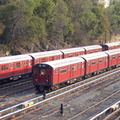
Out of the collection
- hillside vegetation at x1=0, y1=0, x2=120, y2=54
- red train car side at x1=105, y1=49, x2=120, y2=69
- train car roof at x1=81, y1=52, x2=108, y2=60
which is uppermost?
hillside vegetation at x1=0, y1=0, x2=120, y2=54

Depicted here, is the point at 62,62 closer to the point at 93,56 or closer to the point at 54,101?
the point at 54,101

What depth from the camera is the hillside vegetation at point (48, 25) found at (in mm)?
43406

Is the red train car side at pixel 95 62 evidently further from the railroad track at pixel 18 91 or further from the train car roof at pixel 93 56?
the railroad track at pixel 18 91

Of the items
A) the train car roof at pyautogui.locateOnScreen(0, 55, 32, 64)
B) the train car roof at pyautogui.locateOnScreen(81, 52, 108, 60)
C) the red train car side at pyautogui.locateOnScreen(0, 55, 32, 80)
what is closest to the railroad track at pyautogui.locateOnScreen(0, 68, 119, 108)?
the red train car side at pyautogui.locateOnScreen(0, 55, 32, 80)

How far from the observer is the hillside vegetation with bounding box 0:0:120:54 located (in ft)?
142

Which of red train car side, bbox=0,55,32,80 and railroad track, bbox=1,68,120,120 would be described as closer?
railroad track, bbox=1,68,120,120

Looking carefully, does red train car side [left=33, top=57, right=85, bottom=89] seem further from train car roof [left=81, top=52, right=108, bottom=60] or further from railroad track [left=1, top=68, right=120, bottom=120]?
train car roof [left=81, top=52, right=108, bottom=60]

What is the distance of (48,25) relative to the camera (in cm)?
5259

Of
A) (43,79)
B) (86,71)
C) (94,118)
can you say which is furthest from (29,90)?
(94,118)

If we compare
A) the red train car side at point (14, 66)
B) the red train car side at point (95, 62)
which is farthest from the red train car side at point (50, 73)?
the red train car side at point (95, 62)

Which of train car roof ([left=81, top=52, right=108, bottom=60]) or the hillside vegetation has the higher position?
the hillside vegetation

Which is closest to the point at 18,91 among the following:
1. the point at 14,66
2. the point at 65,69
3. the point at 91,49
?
the point at 14,66

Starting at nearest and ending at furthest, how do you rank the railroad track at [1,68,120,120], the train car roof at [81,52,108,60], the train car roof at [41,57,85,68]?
the railroad track at [1,68,120,120], the train car roof at [41,57,85,68], the train car roof at [81,52,108,60]

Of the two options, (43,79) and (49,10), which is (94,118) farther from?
(49,10)
